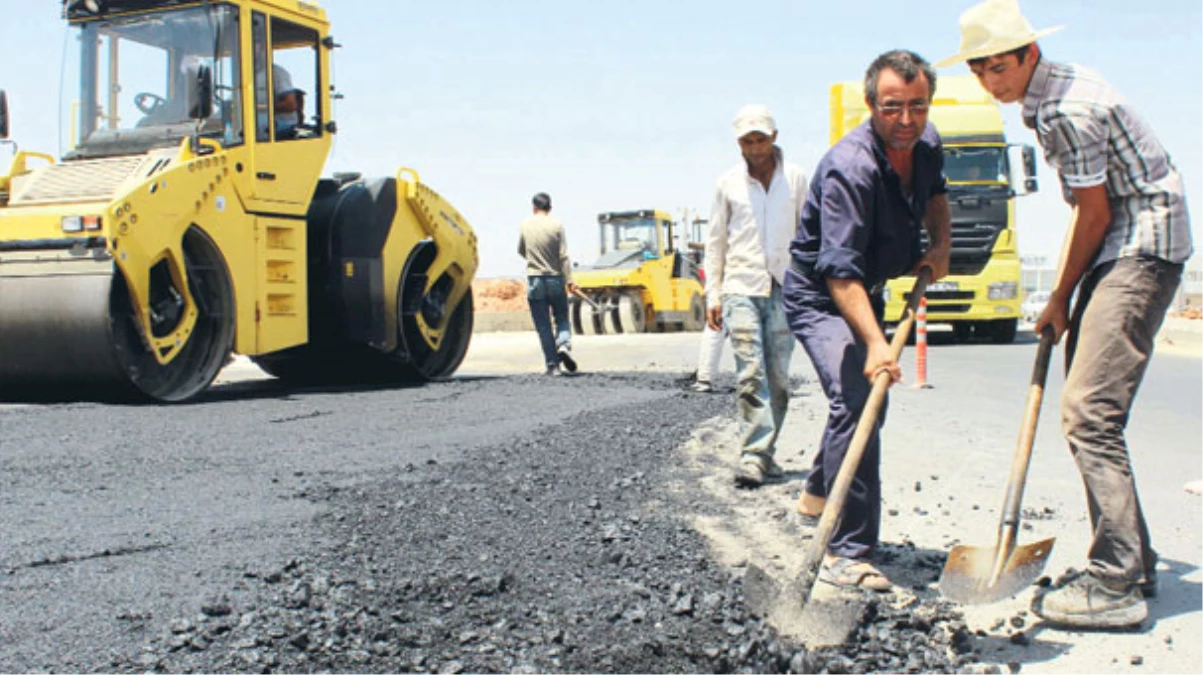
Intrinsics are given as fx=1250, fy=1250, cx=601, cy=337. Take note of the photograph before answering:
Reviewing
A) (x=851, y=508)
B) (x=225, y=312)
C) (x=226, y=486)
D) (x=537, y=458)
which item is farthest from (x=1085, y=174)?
(x=225, y=312)

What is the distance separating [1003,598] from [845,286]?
1.06 metres

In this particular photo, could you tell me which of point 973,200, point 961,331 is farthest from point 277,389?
point 961,331

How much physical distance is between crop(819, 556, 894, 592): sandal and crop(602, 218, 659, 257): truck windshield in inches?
871

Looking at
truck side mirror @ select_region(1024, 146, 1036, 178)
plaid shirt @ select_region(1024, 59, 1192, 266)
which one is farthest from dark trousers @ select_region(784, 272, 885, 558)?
truck side mirror @ select_region(1024, 146, 1036, 178)

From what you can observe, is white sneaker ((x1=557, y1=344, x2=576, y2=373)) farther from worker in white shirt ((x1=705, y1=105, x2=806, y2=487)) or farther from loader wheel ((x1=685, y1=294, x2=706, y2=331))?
loader wheel ((x1=685, y1=294, x2=706, y2=331))

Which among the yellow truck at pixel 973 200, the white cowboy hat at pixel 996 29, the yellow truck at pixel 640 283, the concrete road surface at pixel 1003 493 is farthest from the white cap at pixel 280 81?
→ the yellow truck at pixel 640 283

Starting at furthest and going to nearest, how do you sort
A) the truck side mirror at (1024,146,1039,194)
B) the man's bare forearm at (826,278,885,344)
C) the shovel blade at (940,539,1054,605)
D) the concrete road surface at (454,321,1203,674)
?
the truck side mirror at (1024,146,1039,194)
the man's bare forearm at (826,278,885,344)
the shovel blade at (940,539,1054,605)
the concrete road surface at (454,321,1203,674)

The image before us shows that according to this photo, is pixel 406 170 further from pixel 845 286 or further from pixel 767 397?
pixel 845 286

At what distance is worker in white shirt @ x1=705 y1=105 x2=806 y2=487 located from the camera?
5840mm

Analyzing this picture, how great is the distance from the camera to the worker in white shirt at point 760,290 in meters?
5.84

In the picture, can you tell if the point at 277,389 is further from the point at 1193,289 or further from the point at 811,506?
the point at 1193,289

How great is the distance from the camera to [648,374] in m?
12.4

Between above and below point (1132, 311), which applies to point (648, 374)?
below

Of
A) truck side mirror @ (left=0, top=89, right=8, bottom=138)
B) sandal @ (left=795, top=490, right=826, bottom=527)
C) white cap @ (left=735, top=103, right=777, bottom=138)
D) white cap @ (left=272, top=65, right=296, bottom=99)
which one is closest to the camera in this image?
sandal @ (left=795, top=490, right=826, bottom=527)
